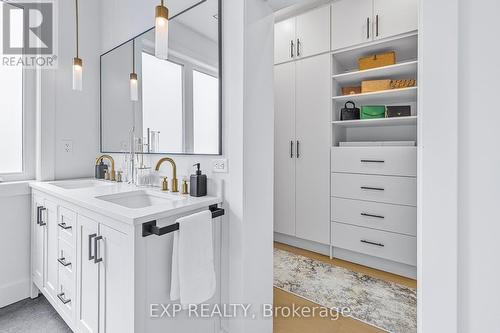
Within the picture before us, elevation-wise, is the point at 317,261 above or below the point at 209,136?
below

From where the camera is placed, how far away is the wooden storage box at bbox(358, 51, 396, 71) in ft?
8.25

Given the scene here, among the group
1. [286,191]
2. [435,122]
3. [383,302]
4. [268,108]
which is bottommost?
[383,302]

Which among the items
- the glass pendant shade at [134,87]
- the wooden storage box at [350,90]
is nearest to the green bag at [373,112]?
the wooden storage box at [350,90]

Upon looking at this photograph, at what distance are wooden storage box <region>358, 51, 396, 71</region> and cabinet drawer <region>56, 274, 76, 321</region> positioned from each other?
312cm

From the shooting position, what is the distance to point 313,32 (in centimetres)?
289

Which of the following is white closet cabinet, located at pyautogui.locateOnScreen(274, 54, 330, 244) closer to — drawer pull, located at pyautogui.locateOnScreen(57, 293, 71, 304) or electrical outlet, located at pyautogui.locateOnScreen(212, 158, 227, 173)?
electrical outlet, located at pyautogui.locateOnScreen(212, 158, 227, 173)

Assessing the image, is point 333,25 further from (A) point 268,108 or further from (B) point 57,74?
(B) point 57,74

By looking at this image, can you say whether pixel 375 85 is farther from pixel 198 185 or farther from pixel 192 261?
pixel 192 261

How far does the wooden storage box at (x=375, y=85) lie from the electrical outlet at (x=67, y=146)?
118 inches

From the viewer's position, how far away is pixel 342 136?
10.2ft

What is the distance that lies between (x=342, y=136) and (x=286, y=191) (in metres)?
0.97

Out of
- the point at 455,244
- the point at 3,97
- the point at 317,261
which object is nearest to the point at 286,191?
the point at 317,261
